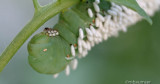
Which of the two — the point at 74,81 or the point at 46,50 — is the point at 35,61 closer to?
the point at 46,50

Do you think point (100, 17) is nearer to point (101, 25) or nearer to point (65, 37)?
point (101, 25)

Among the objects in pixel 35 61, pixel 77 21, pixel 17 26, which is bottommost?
pixel 17 26

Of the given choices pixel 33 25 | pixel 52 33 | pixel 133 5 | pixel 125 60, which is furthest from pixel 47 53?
pixel 125 60

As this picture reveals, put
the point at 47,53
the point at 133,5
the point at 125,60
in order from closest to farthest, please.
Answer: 1. the point at 133,5
2. the point at 47,53
3. the point at 125,60

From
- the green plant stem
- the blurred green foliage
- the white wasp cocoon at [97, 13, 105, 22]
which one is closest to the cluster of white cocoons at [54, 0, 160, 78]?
the white wasp cocoon at [97, 13, 105, 22]

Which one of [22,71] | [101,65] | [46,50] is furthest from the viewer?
[101,65]

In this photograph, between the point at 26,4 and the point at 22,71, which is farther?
the point at 26,4

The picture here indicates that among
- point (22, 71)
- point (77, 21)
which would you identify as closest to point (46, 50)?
point (77, 21)

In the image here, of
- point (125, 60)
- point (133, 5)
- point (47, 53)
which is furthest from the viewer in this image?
point (125, 60)

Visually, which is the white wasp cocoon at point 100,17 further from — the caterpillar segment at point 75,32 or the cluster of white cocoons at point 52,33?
the cluster of white cocoons at point 52,33
